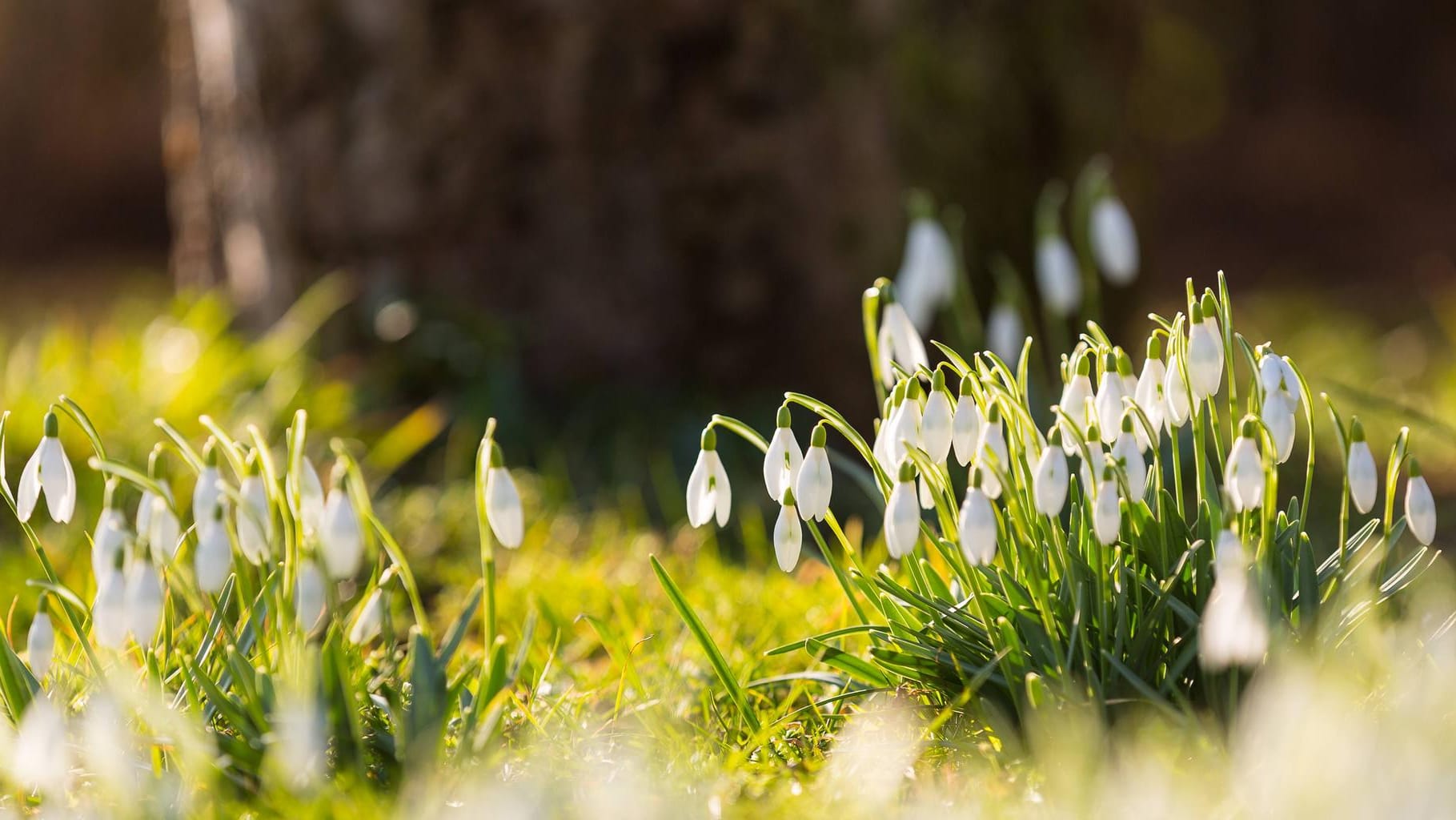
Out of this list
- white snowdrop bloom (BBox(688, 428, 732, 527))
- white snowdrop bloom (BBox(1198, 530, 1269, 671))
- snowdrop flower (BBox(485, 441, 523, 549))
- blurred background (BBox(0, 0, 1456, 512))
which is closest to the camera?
white snowdrop bloom (BBox(1198, 530, 1269, 671))

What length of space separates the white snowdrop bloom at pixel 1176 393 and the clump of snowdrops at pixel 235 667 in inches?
31.4

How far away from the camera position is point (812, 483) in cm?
150

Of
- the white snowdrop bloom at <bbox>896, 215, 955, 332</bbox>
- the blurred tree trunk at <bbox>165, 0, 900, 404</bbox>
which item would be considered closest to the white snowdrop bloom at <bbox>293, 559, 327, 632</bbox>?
the white snowdrop bloom at <bbox>896, 215, 955, 332</bbox>

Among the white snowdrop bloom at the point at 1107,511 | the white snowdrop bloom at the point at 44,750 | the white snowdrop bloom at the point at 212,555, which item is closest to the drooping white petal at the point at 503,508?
the white snowdrop bloom at the point at 212,555

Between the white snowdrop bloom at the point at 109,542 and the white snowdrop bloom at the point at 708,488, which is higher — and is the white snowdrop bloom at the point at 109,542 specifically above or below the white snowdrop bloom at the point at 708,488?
above

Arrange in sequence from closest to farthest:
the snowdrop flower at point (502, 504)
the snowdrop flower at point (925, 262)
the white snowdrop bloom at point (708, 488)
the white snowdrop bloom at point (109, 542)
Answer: the white snowdrop bloom at point (109, 542)
the snowdrop flower at point (502, 504)
the white snowdrop bloom at point (708, 488)
the snowdrop flower at point (925, 262)

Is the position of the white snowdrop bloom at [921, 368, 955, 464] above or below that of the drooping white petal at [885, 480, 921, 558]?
above

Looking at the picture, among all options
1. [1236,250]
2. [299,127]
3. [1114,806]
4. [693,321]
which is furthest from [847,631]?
[1236,250]

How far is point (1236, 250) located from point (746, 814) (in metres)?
11.2

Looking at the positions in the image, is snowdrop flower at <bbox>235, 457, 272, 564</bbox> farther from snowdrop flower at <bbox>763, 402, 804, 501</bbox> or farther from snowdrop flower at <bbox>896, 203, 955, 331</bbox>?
snowdrop flower at <bbox>896, 203, 955, 331</bbox>

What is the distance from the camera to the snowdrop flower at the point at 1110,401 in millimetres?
1525

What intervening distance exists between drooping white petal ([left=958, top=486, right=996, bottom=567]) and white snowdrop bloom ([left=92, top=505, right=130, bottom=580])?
0.90 meters

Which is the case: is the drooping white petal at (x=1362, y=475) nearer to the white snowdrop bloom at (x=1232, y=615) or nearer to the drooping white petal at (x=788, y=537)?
the white snowdrop bloom at (x=1232, y=615)

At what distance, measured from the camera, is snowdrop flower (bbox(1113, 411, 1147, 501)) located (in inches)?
58.2
